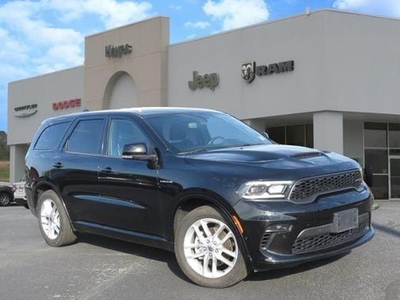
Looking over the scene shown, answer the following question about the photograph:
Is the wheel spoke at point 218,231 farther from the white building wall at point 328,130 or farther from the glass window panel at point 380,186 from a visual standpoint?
the glass window panel at point 380,186

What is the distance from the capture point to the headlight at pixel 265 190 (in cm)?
493

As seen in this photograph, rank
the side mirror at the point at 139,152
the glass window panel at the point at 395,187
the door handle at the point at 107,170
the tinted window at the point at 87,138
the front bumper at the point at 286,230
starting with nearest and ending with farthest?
1. the front bumper at the point at 286,230
2. the side mirror at the point at 139,152
3. the door handle at the point at 107,170
4. the tinted window at the point at 87,138
5. the glass window panel at the point at 395,187

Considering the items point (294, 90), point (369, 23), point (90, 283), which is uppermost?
point (369, 23)

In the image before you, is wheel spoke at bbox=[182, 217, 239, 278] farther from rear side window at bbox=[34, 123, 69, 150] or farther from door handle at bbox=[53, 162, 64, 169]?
rear side window at bbox=[34, 123, 69, 150]

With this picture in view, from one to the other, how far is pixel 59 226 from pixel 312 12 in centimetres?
1682

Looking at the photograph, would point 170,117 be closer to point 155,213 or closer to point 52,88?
point 155,213

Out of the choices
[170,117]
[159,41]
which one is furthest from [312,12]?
[170,117]

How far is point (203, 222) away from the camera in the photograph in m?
5.36

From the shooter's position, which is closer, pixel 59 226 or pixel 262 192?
pixel 262 192

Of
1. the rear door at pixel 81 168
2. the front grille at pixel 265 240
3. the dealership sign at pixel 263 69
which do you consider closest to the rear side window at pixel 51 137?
the rear door at pixel 81 168

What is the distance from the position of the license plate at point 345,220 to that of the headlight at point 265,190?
0.58m

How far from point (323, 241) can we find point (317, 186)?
1.72ft

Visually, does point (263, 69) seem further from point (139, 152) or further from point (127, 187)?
point (139, 152)

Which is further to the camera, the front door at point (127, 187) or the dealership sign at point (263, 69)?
the dealership sign at point (263, 69)
